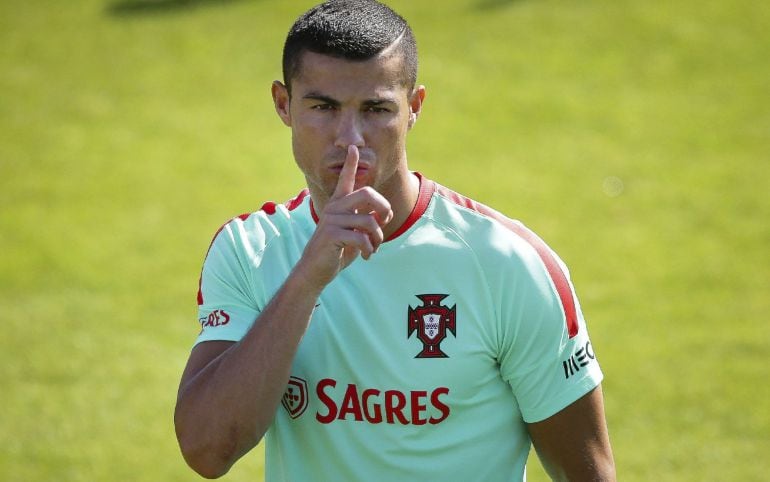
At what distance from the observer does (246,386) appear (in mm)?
2814

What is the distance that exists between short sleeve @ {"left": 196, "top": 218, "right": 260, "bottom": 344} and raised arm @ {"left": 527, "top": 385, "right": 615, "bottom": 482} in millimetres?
856

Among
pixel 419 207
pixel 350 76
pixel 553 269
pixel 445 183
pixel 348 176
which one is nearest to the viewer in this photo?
pixel 348 176

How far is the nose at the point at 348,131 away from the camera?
113 inches

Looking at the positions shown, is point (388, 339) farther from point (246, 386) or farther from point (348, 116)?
point (348, 116)

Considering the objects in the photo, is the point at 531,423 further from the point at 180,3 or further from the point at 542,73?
the point at 180,3

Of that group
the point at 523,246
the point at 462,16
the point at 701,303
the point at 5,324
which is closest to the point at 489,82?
the point at 462,16

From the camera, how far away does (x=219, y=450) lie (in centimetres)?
287

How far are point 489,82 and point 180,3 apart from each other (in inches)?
177

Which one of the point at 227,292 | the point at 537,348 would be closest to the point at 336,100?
the point at 227,292

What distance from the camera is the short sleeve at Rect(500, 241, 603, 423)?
9.65 ft

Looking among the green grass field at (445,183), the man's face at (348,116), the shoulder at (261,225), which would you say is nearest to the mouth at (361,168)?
the man's face at (348,116)

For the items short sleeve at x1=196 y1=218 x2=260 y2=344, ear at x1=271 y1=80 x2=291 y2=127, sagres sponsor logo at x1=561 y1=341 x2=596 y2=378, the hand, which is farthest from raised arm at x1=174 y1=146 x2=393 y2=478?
sagres sponsor logo at x1=561 y1=341 x2=596 y2=378

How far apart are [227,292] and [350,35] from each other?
2.59ft

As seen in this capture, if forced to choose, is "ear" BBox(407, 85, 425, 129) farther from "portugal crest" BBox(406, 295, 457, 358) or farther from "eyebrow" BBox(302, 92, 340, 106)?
"portugal crest" BBox(406, 295, 457, 358)
